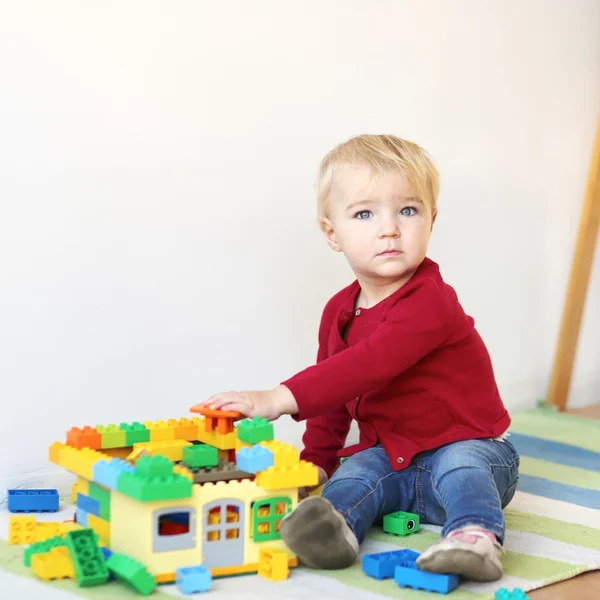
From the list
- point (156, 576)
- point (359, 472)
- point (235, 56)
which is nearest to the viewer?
point (156, 576)

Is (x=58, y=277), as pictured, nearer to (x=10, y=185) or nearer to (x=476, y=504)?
(x=10, y=185)

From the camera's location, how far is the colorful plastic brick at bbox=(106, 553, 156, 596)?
A: 2.73 feet

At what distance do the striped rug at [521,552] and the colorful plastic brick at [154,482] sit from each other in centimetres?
9

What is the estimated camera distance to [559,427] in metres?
1.77

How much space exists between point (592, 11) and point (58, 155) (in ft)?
4.19

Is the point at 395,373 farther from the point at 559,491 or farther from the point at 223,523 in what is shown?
the point at 559,491

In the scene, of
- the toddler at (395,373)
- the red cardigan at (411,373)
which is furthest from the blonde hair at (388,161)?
the red cardigan at (411,373)

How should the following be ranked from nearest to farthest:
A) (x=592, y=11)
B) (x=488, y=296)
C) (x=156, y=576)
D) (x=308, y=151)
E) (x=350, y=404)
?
(x=156, y=576) → (x=350, y=404) → (x=308, y=151) → (x=488, y=296) → (x=592, y=11)

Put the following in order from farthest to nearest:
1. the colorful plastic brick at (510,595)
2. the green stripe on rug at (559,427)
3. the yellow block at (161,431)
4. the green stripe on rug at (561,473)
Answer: the green stripe on rug at (559,427), the green stripe on rug at (561,473), the yellow block at (161,431), the colorful plastic brick at (510,595)

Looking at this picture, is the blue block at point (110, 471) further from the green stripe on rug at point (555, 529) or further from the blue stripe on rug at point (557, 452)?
the blue stripe on rug at point (557, 452)

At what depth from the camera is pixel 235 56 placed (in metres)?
1.39

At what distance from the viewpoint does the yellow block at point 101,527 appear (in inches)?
36.8

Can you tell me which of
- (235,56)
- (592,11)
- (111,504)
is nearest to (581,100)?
(592,11)

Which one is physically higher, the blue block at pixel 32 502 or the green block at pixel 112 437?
the green block at pixel 112 437
